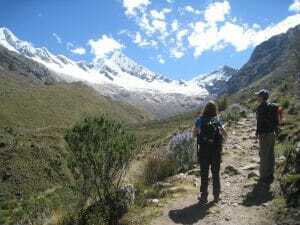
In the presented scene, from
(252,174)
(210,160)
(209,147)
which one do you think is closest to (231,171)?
(252,174)

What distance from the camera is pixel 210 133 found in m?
11.2

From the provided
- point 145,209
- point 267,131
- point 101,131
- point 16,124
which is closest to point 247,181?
point 267,131

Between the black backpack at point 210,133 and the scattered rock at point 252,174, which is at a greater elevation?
the black backpack at point 210,133

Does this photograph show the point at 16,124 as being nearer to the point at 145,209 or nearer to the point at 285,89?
the point at 285,89

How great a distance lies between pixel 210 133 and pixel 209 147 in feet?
1.08

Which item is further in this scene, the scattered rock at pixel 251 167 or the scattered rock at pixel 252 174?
the scattered rock at pixel 251 167

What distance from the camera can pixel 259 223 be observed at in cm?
944

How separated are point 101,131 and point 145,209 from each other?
7.28ft

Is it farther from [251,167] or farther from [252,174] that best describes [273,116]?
[251,167]

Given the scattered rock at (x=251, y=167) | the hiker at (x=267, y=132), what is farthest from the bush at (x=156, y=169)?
the hiker at (x=267, y=132)

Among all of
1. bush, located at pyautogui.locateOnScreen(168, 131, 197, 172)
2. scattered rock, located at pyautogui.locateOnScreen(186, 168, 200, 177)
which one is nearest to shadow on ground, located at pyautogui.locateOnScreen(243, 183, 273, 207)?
scattered rock, located at pyautogui.locateOnScreen(186, 168, 200, 177)

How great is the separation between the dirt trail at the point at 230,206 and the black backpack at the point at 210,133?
1.43m

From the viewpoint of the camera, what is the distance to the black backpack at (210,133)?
1114 cm

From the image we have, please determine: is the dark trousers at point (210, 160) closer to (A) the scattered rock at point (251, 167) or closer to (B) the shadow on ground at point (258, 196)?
(B) the shadow on ground at point (258, 196)
